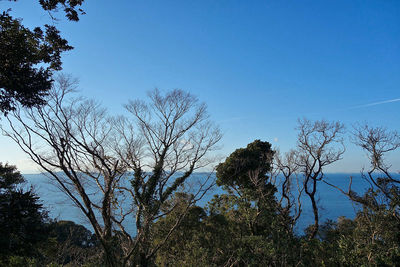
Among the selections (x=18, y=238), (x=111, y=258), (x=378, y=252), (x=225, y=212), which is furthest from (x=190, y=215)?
(x=378, y=252)

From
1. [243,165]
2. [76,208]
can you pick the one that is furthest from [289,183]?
[76,208]

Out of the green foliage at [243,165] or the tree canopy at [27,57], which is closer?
the tree canopy at [27,57]

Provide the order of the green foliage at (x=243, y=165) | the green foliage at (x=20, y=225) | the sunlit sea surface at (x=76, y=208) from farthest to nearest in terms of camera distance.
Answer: the green foliage at (x=243, y=165), the sunlit sea surface at (x=76, y=208), the green foliage at (x=20, y=225)

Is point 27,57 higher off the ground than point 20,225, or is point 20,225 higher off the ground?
point 27,57

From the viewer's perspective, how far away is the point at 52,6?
15.5 feet

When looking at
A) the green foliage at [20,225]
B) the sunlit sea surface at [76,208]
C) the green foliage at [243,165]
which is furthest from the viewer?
the green foliage at [243,165]

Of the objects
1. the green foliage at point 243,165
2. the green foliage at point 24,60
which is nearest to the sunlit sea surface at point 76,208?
the green foliage at point 243,165

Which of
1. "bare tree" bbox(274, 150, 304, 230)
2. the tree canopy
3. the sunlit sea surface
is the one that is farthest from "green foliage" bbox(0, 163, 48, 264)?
"bare tree" bbox(274, 150, 304, 230)

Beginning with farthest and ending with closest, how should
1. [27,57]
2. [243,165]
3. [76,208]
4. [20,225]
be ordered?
[243,165] < [76,208] < [20,225] < [27,57]

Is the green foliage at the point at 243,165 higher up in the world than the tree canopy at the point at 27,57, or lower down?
higher up

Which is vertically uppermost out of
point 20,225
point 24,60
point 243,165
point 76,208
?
point 243,165

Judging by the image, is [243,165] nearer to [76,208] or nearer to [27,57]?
[76,208]

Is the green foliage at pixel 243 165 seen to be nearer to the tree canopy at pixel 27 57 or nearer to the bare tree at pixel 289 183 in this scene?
the bare tree at pixel 289 183

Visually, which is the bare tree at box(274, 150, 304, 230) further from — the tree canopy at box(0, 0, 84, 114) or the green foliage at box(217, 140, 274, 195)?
the tree canopy at box(0, 0, 84, 114)
